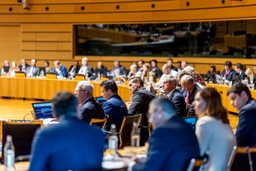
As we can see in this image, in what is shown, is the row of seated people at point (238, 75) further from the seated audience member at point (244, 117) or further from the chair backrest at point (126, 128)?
the seated audience member at point (244, 117)

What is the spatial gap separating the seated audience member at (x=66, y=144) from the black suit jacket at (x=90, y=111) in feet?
8.19

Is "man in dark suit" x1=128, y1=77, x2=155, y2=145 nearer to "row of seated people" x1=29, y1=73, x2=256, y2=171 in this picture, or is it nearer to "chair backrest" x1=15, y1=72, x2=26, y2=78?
"row of seated people" x1=29, y1=73, x2=256, y2=171

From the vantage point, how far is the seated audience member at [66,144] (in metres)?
3.47

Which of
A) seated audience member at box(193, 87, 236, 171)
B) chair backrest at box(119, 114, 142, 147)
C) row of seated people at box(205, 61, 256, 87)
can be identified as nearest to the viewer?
seated audience member at box(193, 87, 236, 171)

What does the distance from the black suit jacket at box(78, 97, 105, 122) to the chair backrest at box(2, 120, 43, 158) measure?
3.15ft

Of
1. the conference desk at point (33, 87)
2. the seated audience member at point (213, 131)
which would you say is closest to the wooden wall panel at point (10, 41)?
the conference desk at point (33, 87)

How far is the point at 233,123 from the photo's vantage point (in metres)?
11.2

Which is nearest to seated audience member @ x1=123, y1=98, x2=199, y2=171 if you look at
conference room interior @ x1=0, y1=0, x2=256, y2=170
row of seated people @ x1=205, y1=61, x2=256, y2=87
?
conference room interior @ x1=0, y1=0, x2=256, y2=170

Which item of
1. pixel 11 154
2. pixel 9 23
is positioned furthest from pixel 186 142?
pixel 9 23

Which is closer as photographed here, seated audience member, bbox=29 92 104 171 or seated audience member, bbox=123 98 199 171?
seated audience member, bbox=29 92 104 171

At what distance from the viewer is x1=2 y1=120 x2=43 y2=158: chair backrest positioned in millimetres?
5168

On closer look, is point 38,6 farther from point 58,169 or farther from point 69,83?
point 58,169

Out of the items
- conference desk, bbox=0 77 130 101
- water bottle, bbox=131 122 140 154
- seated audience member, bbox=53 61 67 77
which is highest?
seated audience member, bbox=53 61 67 77

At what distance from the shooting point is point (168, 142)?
3.73 m
